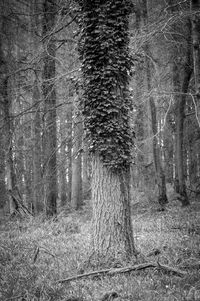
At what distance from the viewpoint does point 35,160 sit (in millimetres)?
15086

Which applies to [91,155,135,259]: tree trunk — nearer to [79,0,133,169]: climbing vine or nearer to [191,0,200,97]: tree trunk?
[79,0,133,169]: climbing vine

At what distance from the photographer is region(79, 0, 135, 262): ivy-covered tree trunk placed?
604 cm

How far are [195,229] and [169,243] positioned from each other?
5.92ft

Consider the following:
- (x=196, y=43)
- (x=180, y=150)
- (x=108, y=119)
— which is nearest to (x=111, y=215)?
(x=108, y=119)

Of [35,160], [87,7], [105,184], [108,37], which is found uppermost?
[87,7]

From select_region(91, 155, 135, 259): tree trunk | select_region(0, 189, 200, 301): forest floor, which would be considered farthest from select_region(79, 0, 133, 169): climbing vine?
select_region(0, 189, 200, 301): forest floor

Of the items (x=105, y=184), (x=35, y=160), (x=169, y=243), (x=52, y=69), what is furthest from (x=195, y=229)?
(x=35, y=160)

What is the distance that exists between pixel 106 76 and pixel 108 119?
860mm

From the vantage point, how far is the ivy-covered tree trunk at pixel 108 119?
19.8 ft

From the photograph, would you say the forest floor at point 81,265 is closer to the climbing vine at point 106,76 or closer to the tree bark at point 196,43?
the climbing vine at point 106,76

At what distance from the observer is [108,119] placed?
20.1 ft

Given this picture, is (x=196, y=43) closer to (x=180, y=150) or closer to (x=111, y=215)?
(x=111, y=215)

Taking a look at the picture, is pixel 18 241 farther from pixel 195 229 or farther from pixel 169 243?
pixel 195 229

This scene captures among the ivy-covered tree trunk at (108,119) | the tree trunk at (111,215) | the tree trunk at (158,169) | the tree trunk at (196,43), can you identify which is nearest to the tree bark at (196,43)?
the tree trunk at (196,43)
